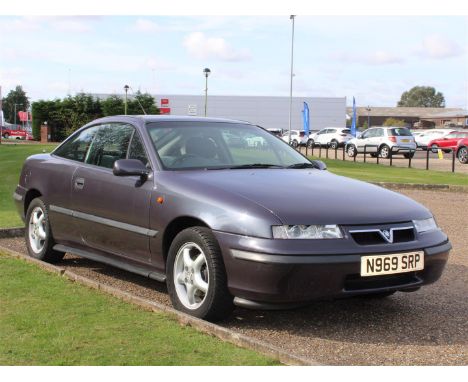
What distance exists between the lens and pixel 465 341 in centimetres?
469

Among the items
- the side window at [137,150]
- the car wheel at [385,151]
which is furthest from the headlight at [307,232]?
the car wheel at [385,151]

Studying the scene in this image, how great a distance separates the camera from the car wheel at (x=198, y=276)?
186 inches

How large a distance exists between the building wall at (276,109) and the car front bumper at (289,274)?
260 feet

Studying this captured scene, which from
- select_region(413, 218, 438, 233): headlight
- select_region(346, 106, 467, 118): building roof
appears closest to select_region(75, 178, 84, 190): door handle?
A: select_region(413, 218, 438, 233): headlight

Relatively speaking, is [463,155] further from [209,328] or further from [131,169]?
[209,328]

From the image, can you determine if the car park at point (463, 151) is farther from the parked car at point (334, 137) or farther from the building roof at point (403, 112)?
the building roof at point (403, 112)

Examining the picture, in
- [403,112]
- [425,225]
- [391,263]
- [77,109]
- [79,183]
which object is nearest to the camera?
[391,263]

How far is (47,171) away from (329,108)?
79377 mm

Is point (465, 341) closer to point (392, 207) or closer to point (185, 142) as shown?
point (392, 207)

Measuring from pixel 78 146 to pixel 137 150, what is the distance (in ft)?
3.70

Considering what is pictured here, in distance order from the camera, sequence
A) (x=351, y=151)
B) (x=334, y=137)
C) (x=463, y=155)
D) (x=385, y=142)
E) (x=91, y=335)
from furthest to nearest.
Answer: (x=334, y=137) < (x=351, y=151) < (x=385, y=142) < (x=463, y=155) < (x=91, y=335)

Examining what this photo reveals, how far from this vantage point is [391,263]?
15.2 feet

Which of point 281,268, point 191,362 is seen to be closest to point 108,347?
point 191,362

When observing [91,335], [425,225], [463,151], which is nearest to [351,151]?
[463,151]
